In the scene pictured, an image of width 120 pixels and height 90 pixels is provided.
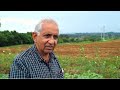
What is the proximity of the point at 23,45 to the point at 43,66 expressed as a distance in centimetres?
69

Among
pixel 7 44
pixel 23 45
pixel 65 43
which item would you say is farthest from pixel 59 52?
pixel 7 44

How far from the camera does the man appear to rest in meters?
2.38

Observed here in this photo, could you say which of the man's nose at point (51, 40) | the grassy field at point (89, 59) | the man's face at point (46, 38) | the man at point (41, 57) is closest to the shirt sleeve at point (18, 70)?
the man at point (41, 57)

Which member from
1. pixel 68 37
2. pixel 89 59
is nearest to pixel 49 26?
pixel 68 37

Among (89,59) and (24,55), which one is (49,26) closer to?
(24,55)

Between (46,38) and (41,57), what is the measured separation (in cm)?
18

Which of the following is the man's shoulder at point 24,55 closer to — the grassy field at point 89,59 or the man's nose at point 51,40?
the man's nose at point 51,40

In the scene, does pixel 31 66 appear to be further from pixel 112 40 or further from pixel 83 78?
pixel 112 40

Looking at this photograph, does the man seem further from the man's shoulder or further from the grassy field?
the grassy field

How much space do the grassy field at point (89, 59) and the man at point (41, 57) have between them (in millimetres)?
628

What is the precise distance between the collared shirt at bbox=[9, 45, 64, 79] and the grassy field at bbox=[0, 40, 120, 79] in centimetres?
67

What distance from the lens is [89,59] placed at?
10.8 feet

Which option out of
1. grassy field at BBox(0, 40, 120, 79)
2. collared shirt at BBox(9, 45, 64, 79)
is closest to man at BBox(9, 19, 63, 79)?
collared shirt at BBox(9, 45, 64, 79)
